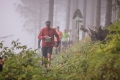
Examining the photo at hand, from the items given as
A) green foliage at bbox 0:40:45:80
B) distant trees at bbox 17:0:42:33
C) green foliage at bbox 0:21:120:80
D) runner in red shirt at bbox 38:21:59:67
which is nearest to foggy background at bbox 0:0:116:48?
distant trees at bbox 17:0:42:33

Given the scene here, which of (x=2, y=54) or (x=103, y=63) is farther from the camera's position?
(x=2, y=54)

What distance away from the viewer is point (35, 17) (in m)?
44.9

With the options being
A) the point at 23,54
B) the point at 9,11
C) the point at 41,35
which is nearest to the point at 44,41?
the point at 41,35

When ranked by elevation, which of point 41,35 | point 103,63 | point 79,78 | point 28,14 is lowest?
point 79,78

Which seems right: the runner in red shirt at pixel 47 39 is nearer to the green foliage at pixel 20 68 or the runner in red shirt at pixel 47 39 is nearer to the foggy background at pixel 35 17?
the foggy background at pixel 35 17

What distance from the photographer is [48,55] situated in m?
9.72

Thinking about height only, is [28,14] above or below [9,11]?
below

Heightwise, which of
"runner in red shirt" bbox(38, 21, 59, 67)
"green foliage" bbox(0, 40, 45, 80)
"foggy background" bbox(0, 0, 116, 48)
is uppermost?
"foggy background" bbox(0, 0, 116, 48)

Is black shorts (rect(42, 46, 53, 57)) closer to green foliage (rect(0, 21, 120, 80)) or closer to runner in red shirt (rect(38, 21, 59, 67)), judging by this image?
runner in red shirt (rect(38, 21, 59, 67))

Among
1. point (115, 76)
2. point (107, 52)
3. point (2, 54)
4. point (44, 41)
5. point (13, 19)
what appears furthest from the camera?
point (13, 19)

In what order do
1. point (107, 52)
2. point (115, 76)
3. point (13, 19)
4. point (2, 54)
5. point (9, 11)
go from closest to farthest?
point (115, 76)
point (107, 52)
point (2, 54)
point (13, 19)
point (9, 11)

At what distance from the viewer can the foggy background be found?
1462 inches

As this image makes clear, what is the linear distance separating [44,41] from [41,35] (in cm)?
33

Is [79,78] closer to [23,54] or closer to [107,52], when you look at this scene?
[107,52]
